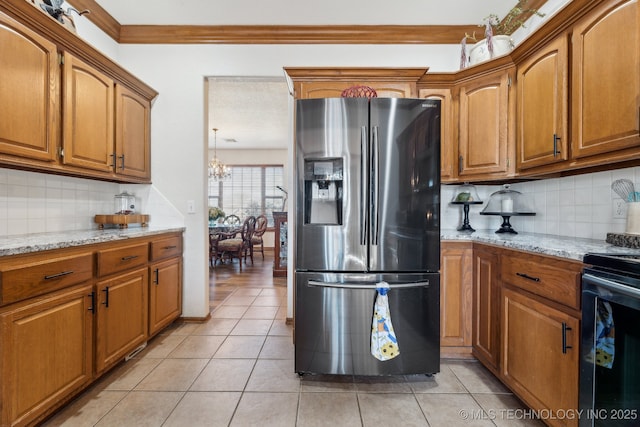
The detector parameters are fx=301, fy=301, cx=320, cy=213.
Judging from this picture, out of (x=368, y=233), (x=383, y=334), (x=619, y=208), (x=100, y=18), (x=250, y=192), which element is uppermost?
(x=100, y=18)

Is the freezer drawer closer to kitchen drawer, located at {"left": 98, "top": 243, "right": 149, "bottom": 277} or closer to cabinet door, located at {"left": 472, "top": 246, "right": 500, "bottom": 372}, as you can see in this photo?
cabinet door, located at {"left": 472, "top": 246, "right": 500, "bottom": 372}

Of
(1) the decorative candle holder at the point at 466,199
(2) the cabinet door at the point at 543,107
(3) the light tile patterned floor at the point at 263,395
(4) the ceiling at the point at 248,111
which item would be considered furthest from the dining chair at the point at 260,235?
(2) the cabinet door at the point at 543,107

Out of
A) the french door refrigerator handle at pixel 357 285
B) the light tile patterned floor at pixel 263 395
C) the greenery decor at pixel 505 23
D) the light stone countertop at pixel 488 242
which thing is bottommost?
the light tile patterned floor at pixel 263 395

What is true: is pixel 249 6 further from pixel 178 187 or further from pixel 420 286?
pixel 420 286

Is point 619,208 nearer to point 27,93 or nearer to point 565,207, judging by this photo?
point 565,207

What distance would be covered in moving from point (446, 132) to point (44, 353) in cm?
280

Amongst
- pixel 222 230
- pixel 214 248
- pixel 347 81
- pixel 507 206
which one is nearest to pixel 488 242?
pixel 507 206

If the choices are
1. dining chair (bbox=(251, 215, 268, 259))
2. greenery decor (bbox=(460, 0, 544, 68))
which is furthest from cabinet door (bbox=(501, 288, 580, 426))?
dining chair (bbox=(251, 215, 268, 259))

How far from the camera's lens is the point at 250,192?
769cm

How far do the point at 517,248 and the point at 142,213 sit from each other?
116 inches

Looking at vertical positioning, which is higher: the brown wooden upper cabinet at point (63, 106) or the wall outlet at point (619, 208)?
the brown wooden upper cabinet at point (63, 106)

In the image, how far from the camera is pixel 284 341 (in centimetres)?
245

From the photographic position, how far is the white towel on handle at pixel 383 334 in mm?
1737

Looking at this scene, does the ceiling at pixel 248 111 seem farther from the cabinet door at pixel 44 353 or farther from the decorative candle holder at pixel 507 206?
the cabinet door at pixel 44 353
